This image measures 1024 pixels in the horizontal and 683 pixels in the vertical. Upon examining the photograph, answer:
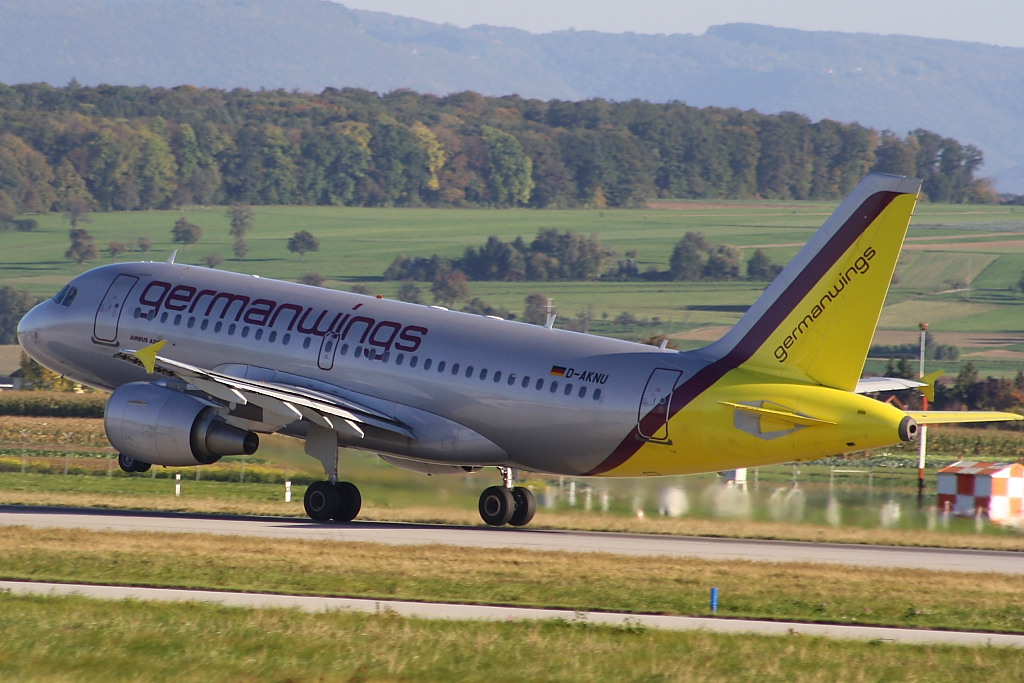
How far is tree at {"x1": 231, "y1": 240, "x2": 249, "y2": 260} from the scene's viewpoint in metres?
191

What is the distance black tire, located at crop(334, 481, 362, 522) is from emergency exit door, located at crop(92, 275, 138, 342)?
28.0 ft

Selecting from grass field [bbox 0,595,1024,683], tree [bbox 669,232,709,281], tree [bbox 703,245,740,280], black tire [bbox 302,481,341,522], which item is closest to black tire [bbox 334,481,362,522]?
black tire [bbox 302,481,341,522]

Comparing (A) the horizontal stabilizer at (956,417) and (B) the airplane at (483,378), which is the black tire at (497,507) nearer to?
(B) the airplane at (483,378)

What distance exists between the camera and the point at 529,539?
32.2 m

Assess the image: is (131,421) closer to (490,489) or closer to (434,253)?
(490,489)

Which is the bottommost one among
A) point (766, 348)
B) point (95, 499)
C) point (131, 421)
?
point (95, 499)

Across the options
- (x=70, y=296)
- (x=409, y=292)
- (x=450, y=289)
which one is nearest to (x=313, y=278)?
(x=409, y=292)

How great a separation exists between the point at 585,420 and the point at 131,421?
10.9 m

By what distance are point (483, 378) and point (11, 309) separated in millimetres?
134952

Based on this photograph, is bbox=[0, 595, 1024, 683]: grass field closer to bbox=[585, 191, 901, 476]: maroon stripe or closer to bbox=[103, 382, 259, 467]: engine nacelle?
bbox=[585, 191, 901, 476]: maroon stripe

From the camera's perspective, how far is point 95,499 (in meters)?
39.8

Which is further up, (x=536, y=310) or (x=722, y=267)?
(x=722, y=267)

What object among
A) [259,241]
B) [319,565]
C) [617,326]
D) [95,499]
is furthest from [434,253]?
[319,565]

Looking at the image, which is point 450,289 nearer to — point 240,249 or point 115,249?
point 240,249
